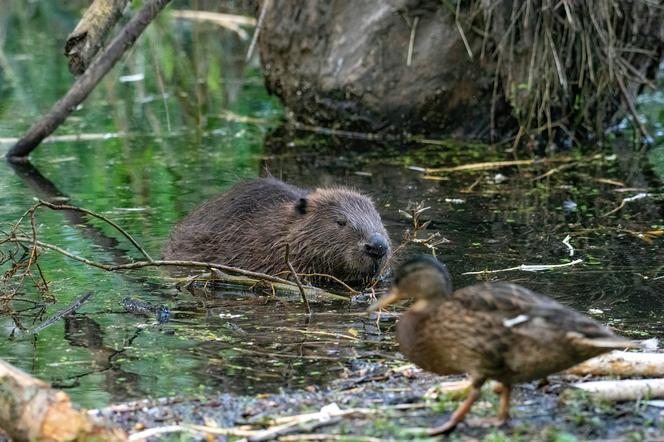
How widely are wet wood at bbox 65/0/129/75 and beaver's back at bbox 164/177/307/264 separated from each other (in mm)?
1133

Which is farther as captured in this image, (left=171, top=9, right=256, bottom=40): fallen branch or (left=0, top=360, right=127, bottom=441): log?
(left=171, top=9, right=256, bottom=40): fallen branch

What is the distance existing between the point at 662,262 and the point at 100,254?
327cm

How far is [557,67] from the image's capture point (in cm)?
996

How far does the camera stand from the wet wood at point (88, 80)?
834 cm

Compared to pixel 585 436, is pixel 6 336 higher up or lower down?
lower down

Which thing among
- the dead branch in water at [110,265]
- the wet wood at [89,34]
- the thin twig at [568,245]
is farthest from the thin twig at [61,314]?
the thin twig at [568,245]

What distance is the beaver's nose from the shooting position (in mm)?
6965

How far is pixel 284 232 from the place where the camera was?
729 centimetres

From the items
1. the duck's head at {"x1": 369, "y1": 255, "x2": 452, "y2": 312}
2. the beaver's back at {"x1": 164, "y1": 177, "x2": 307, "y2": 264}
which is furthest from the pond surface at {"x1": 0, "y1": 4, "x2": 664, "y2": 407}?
the duck's head at {"x1": 369, "y1": 255, "x2": 452, "y2": 312}

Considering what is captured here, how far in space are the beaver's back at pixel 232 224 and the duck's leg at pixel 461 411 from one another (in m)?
3.34

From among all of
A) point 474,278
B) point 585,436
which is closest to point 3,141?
point 474,278

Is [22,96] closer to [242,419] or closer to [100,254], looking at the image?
[100,254]

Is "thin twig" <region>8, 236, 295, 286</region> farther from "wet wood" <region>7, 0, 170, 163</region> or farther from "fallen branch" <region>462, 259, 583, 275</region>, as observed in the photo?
"wet wood" <region>7, 0, 170, 163</region>

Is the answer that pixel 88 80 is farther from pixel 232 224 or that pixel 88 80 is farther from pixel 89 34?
pixel 232 224
